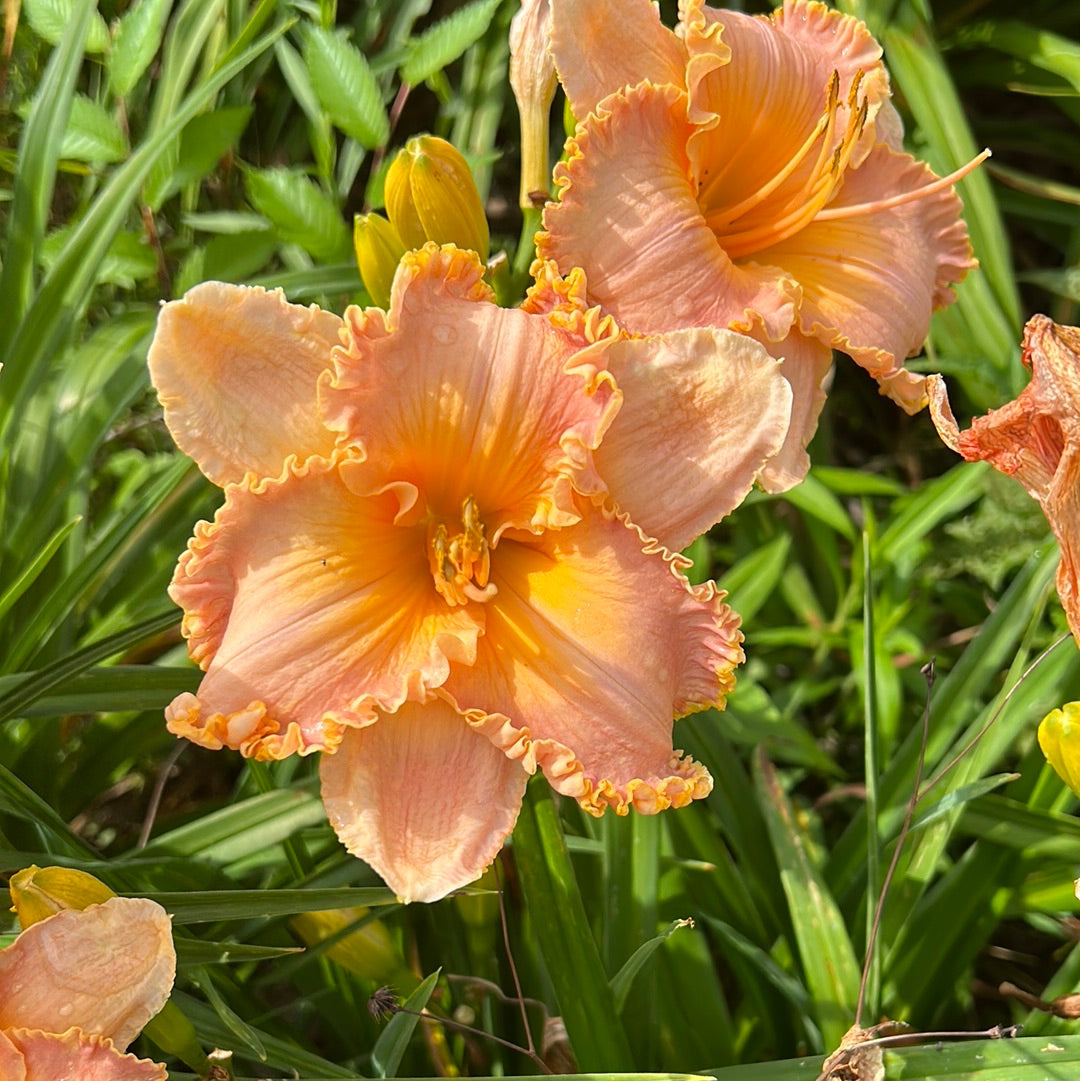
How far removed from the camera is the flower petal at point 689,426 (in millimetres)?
918

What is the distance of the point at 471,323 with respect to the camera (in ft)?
2.94

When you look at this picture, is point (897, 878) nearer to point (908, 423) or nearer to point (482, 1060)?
point (482, 1060)

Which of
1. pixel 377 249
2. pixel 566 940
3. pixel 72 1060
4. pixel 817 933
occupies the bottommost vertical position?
pixel 817 933

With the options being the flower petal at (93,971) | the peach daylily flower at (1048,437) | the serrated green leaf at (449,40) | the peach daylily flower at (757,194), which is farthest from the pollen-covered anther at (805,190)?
the flower petal at (93,971)

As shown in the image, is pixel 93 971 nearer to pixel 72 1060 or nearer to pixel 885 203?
pixel 72 1060

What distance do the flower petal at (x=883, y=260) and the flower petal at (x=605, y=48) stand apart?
8.9 inches

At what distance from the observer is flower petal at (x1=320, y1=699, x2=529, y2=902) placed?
854mm

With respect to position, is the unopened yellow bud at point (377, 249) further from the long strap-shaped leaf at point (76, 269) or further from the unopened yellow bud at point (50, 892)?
the unopened yellow bud at point (50, 892)

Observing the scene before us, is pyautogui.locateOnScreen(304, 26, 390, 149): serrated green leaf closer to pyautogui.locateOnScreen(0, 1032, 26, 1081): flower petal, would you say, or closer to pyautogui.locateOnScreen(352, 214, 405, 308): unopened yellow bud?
pyautogui.locateOnScreen(352, 214, 405, 308): unopened yellow bud

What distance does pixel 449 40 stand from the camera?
1.24 m

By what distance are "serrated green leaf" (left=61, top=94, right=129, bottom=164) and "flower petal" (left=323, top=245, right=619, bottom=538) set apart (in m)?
0.52

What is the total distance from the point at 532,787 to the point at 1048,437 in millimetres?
524

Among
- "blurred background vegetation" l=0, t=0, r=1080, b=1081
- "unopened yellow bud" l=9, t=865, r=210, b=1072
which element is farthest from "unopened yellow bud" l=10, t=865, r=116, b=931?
"blurred background vegetation" l=0, t=0, r=1080, b=1081

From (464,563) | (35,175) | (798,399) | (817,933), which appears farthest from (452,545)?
(35,175)
